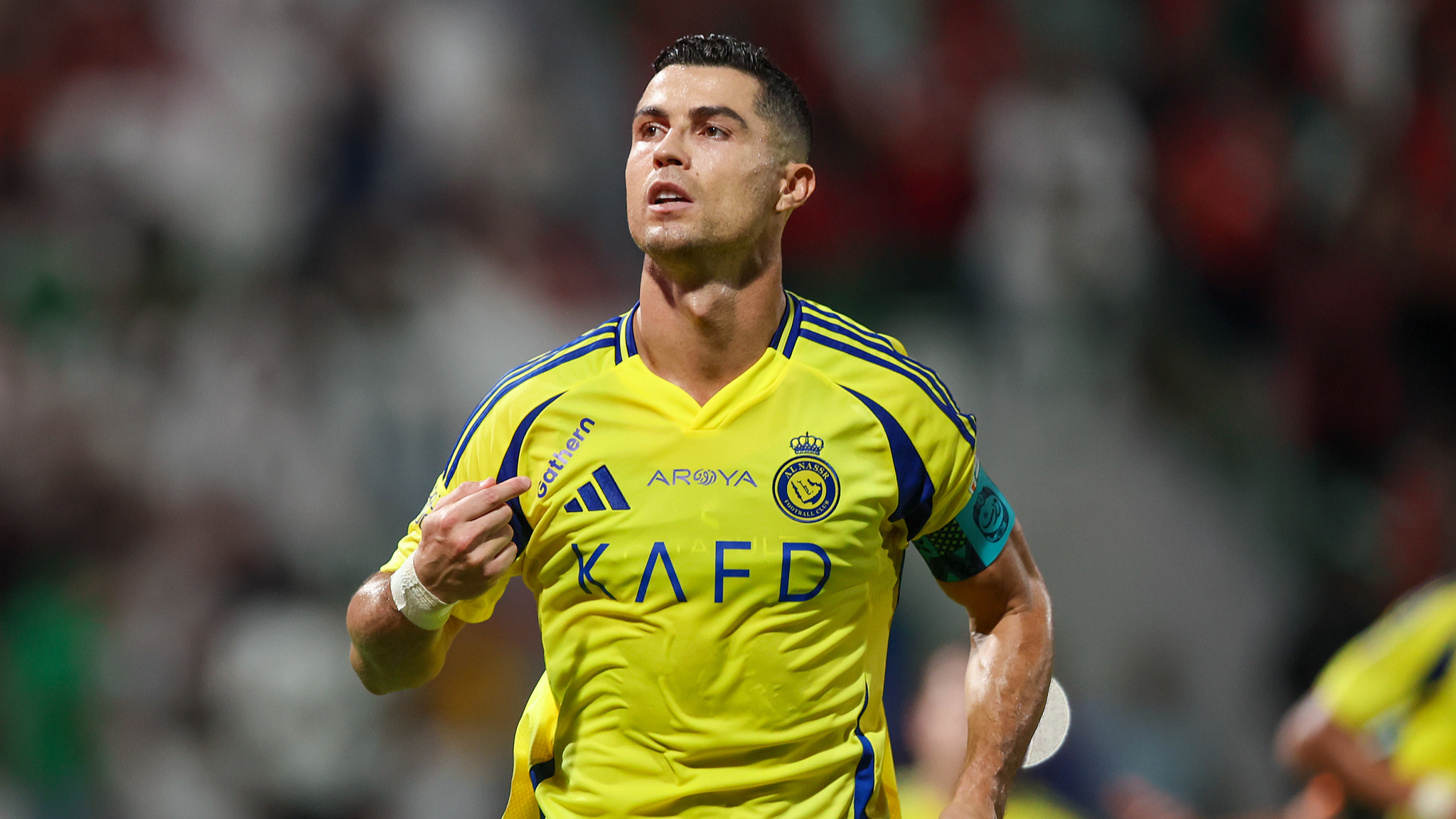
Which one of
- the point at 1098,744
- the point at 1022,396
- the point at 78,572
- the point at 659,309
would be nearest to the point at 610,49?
the point at 1022,396

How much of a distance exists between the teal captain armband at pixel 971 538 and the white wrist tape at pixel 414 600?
97cm

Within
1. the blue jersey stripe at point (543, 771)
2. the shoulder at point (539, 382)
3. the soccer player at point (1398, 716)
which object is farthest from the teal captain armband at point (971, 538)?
the soccer player at point (1398, 716)

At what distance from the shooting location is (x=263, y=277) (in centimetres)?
789

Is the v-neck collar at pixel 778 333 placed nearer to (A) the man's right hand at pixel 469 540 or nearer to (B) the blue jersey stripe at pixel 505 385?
(B) the blue jersey stripe at pixel 505 385

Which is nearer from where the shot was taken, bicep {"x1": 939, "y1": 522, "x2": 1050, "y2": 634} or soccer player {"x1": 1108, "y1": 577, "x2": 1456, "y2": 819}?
bicep {"x1": 939, "y1": 522, "x2": 1050, "y2": 634}

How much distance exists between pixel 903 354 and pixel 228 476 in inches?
206

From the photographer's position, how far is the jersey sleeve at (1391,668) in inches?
→ 227

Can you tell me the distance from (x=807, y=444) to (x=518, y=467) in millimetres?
558

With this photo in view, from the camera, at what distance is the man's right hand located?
280 cm

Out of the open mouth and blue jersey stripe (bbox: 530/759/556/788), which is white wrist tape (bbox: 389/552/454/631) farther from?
the open mouth

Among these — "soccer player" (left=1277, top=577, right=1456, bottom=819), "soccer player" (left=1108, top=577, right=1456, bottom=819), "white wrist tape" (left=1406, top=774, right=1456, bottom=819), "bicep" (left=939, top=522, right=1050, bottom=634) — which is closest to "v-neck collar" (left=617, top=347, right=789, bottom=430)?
"bicep" (left=939, top=522, right=1050, bottom=634)

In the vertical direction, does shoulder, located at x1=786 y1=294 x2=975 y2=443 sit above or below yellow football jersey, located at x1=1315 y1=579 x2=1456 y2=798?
above

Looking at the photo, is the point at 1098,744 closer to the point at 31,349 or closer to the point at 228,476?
the point at 228,476

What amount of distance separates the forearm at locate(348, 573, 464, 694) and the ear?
3.56ft
